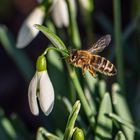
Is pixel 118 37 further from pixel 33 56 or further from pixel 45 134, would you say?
pixel 33 56

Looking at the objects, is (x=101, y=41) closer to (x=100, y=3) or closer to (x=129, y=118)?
(x=129, y=118)

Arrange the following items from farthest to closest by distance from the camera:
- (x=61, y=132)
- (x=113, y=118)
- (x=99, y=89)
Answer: (x=61, y=132) → (x=99, y=89) → (x=113, y=118)

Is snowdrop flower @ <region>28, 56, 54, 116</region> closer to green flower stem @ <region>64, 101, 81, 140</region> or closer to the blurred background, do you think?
green flower stem @ <region>64, 101, 81, 140</region>

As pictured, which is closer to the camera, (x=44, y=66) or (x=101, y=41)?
(x=44, y=66)

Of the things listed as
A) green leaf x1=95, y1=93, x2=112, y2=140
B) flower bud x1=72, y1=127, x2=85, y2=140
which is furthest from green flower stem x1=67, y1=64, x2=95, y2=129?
flower bud x1=72, y1=127, x2=85, y2=140

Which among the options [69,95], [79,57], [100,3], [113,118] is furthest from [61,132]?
[100,3]

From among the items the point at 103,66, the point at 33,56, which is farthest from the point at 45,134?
the point at 33,56
